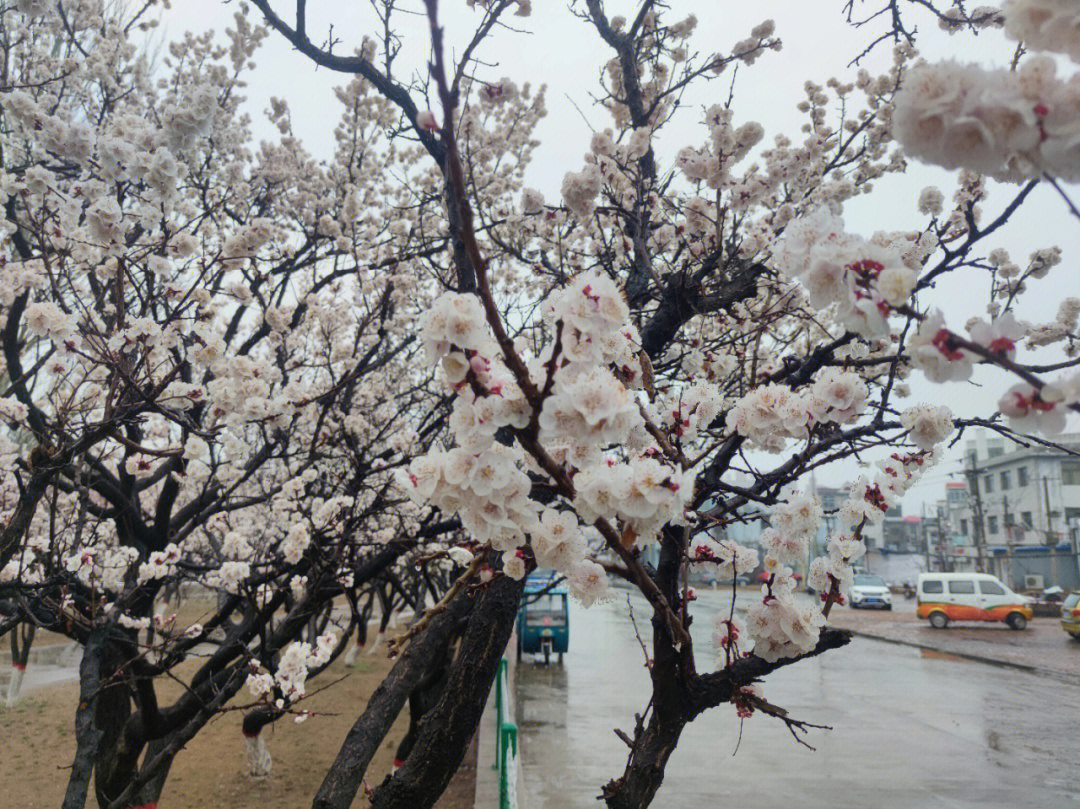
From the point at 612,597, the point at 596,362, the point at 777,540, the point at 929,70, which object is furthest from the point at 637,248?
the point at 929,70

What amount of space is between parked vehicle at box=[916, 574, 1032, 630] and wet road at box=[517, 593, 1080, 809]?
25.5ft

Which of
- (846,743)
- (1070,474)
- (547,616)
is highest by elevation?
(1070,474)

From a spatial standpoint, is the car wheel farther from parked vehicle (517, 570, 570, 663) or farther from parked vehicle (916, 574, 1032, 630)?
parked vehicle (517, 570, 570, 663)

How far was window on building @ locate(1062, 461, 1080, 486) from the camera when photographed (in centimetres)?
4016

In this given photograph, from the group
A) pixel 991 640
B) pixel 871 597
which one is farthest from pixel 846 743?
pixel 871 597

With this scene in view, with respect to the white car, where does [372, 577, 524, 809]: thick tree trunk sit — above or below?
above

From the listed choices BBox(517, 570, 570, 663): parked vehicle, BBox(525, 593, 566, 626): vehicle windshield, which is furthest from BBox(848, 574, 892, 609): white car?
BBox(525, 593, 566, 626): vehicle windshield

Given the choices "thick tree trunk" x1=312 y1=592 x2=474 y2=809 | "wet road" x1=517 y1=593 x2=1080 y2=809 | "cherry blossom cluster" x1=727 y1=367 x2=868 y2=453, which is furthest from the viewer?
"wet road" x1=517 y1=593 x2=1080 y2=809

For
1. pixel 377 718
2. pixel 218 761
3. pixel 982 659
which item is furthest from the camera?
pixel 982 659

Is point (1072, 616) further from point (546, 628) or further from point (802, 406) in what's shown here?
point (802, 406)

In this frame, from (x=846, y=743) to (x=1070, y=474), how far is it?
39.8m

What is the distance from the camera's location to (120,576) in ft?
16.6

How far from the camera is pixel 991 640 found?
2014cm

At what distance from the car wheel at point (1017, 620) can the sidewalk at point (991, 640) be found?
192 mm
